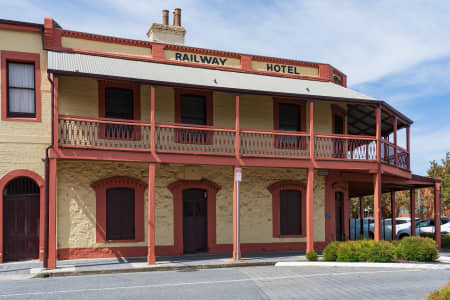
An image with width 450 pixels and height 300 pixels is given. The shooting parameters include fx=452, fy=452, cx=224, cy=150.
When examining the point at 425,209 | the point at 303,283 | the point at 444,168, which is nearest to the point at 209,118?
the point at 303,283

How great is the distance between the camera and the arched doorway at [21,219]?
14.1 metres

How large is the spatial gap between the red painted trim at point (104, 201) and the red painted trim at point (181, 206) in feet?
3.67

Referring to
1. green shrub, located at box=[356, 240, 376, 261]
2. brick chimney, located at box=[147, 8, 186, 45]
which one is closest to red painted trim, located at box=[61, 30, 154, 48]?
brick chimney, located at box=[147, 8, 186, 45]

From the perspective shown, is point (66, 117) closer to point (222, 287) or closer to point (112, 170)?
point (112, 170)

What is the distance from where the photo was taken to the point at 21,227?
1430 centimetres

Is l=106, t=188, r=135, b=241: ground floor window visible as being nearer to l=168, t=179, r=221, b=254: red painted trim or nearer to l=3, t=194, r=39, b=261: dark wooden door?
l=168, t=179, r=221, b=254: red painted trim

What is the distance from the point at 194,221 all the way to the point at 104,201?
131 inches

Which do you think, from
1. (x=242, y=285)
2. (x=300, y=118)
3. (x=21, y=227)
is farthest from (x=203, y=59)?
(x=242, y=285)

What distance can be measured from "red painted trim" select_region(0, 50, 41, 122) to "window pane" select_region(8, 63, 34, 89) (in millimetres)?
166

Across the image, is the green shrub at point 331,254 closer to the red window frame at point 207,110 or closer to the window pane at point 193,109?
the red window frame at point 207,110

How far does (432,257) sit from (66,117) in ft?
39.7

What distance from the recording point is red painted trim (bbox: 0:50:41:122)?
14.1 m

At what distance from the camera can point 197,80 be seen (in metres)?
15.1

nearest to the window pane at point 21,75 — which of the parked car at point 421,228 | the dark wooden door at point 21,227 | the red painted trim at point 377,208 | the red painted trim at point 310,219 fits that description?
the dark wooden door at point 21,227
